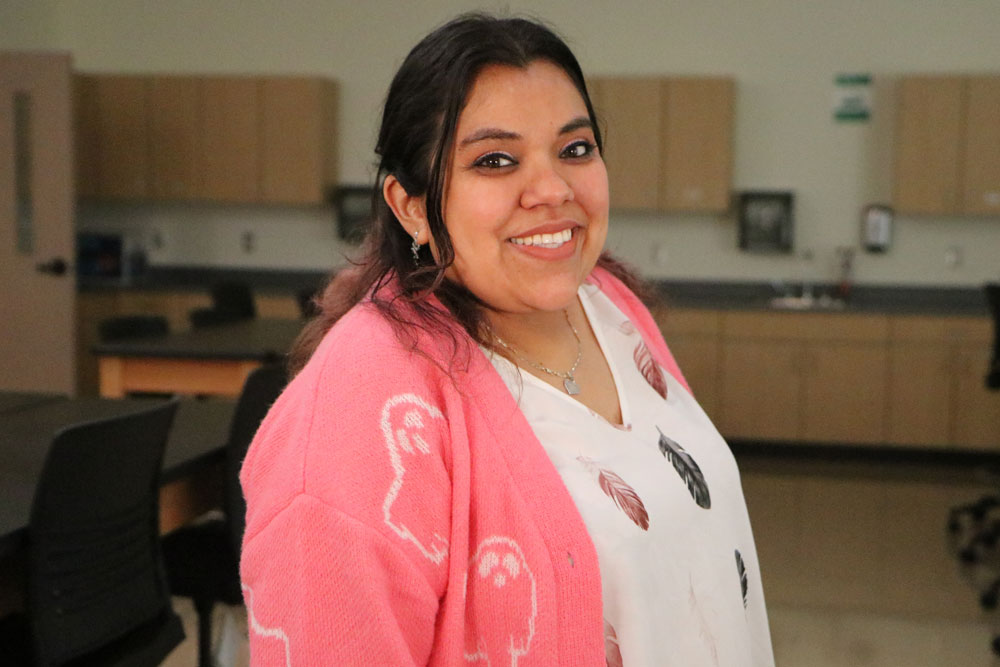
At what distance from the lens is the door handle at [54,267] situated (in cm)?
658

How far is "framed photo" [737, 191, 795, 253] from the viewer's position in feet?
23.3

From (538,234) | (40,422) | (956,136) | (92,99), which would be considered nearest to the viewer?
(538,234)

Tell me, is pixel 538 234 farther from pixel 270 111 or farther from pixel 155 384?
pixel 270 111

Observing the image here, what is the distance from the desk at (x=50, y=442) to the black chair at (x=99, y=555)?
0.06 metres

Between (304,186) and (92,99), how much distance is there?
168 cm

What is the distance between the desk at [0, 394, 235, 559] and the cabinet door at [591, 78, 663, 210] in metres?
4.17

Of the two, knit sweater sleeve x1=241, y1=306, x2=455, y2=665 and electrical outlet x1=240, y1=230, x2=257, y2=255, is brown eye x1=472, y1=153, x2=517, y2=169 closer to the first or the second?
knit sweater sleeve x1=241, y1=306, x2=455, y2=665

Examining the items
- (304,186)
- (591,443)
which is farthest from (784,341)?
(591,443)

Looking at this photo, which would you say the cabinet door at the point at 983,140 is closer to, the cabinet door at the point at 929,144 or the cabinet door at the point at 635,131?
the cabinet door at the point at 929,144

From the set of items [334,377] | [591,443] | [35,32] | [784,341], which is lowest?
[784,341]

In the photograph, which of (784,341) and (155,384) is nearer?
(155,384)

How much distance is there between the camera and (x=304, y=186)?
7438mm

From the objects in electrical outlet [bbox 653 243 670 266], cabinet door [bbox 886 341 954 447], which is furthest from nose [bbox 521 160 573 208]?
electrical outlet [bbox 653 243 670 266]

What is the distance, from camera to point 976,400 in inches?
253
